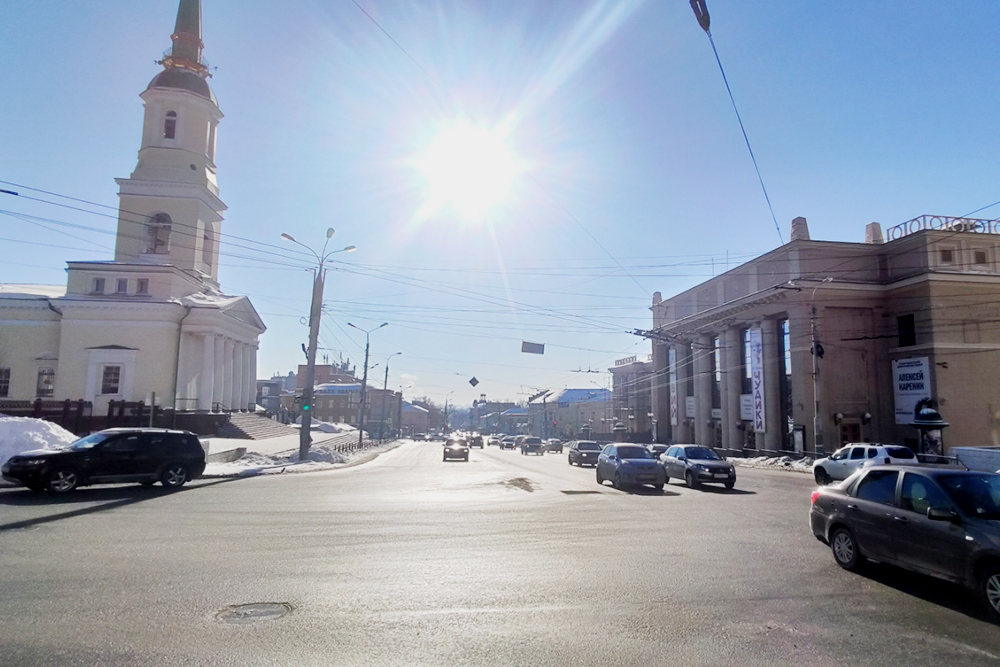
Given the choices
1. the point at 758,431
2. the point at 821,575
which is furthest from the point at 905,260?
the point at 821,575

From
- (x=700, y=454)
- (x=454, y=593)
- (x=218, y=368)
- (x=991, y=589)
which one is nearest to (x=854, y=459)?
(x=700, y=454)

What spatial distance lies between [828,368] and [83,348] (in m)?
47.6

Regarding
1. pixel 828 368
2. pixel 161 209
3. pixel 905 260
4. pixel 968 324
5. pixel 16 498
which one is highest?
pixel 161 209

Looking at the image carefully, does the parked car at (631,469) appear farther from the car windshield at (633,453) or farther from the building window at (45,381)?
the building window at (45,381)

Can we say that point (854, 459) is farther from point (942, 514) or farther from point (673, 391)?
point (673, 391)

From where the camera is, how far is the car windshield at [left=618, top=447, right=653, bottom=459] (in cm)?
2009

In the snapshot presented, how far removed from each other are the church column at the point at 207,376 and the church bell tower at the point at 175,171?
24.4ft

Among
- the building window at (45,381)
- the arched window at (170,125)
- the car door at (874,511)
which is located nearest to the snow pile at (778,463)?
the car door at (874,511)

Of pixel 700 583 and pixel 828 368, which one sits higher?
pixel 828 368

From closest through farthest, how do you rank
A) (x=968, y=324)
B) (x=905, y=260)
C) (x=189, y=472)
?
(x=189, y=472) < (x=968, y=324) < (x=905, y=260)

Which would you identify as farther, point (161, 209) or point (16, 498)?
point (161, 209)

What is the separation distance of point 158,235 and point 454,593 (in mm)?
47292

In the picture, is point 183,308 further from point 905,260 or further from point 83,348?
point 905,260

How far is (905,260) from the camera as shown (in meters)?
39.5
